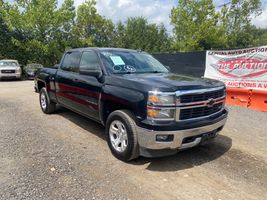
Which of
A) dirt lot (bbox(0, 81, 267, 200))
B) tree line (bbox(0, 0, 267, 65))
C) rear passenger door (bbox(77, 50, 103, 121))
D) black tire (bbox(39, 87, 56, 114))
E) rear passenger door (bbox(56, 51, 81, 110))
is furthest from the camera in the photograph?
tree line (bbox(0, 0, 267, 65))

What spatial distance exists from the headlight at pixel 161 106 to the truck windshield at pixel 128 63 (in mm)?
1283

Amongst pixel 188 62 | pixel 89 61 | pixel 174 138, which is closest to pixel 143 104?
pixel 174 138

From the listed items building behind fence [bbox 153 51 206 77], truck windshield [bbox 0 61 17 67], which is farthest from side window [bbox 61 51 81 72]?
truck windshield [bbox 0 61 17 67]

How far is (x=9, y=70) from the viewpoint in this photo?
20453 mm

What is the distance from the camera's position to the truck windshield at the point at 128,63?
16.3ft

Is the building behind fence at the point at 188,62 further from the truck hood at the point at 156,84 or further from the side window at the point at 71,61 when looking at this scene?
the truck hood at the point at 156,84

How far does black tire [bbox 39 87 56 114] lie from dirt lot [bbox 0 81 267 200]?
1348 millimetres

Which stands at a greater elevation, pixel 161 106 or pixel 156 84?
pixel 156 84

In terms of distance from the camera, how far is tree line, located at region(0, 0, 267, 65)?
2488 centimetres

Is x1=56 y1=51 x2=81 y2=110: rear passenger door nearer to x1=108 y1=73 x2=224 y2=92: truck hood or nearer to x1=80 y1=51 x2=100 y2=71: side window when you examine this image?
x1=80 y1=51 x2=100 y2=71: side window

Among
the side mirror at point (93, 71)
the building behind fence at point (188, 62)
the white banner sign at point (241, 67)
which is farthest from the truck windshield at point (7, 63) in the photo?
the side mirror at point (93, 71)

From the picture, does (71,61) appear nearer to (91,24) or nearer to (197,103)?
(197,103)

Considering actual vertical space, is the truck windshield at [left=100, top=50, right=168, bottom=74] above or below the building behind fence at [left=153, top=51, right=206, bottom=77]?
above

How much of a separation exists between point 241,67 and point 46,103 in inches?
263
